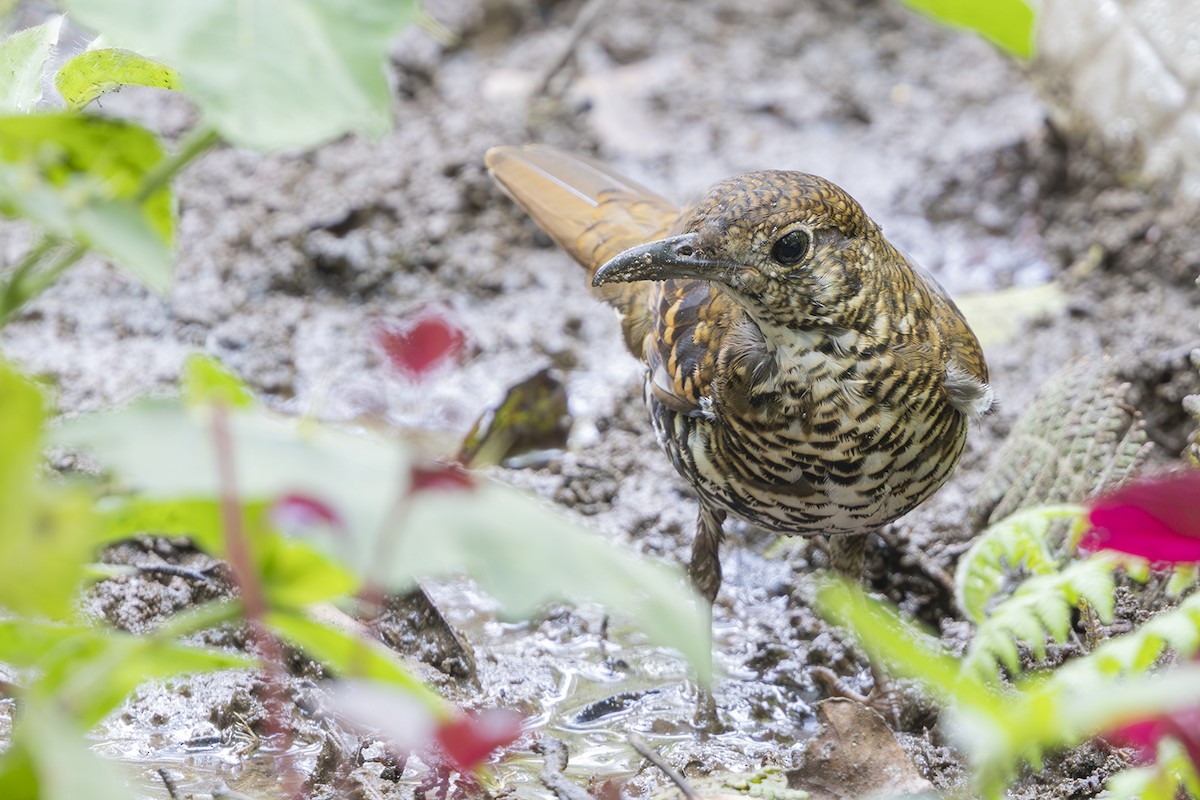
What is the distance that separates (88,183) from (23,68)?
0.61 meters

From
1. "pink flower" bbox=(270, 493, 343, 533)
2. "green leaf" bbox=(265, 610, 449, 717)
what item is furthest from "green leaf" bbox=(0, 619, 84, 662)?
"pink flower" bbox=(270, 493, 343, 533)

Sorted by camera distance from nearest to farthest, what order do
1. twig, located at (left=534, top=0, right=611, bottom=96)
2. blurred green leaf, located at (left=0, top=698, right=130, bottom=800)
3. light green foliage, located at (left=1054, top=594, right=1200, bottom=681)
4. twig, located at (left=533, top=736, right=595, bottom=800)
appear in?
blurred green leaf, located at (left=0, top=698, right=130, bottom=800) → light green foliage, located at (left=1054, top=594, right=1200, bottom=681) → twig, located at (left=533, top=736, right=595, bottom=800) → twig, located at (left=534, top=0, right=611, bottom=96)

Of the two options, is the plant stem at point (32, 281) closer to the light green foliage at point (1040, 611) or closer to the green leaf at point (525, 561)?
the green leaf at point (525, 561)

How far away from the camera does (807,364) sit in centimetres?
260

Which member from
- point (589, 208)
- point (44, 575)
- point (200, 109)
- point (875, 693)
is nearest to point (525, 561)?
point (44, 575)

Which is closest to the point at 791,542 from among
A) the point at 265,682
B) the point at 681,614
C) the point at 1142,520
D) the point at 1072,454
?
the point at 1072,454

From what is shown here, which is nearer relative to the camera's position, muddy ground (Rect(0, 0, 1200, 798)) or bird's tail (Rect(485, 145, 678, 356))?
muddy ground (Rect(0, 0, 1200, 798))

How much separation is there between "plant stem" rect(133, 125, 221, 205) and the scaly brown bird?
1.44 m

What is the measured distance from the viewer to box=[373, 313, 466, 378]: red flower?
1.22 m

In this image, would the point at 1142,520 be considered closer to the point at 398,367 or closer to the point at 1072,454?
the point at 398,367

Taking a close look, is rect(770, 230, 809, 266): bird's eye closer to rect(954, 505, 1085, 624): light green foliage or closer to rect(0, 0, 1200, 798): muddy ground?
rect(954, 505, 1085, 624): light green foliage

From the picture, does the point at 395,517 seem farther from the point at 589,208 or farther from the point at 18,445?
the point at 589,208

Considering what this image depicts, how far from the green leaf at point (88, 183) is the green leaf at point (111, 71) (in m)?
0.44

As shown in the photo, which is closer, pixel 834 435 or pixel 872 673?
pixel 834 435
